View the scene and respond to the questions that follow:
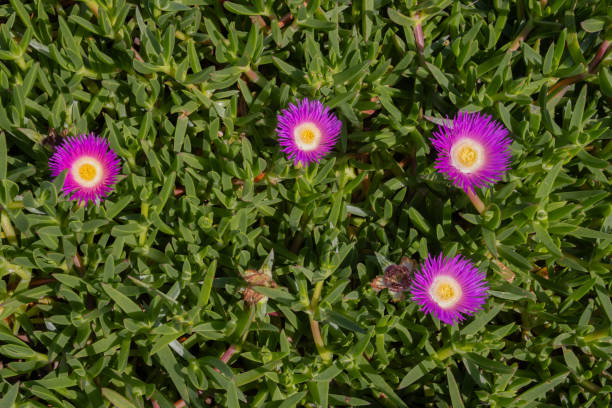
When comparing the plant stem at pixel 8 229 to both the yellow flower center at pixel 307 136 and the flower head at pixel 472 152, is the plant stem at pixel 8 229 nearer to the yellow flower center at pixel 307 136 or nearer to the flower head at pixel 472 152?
the yellow flower center at pixel 307 136

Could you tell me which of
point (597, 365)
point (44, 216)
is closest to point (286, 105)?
point (44, 216)

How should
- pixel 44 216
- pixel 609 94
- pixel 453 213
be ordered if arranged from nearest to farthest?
pixel 44 216 < pixel 609 94 < pixel 453 213

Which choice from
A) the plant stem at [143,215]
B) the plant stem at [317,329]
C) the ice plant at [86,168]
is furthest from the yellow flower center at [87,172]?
the plant stem at [317,329]

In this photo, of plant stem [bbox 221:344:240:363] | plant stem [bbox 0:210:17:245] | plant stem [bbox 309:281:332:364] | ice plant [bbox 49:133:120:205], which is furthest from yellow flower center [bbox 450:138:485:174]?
plant stem [bbox 0:210:17:245]

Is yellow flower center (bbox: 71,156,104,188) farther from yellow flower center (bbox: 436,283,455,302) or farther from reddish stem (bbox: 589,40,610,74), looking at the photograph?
reddish stem (bbox: 589,40,610,74)

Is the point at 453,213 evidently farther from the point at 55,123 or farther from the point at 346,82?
the point at 55,123

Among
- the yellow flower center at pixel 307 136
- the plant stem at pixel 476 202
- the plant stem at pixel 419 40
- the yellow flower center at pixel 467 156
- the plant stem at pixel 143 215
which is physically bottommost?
the plant stem at pixel 143 215
